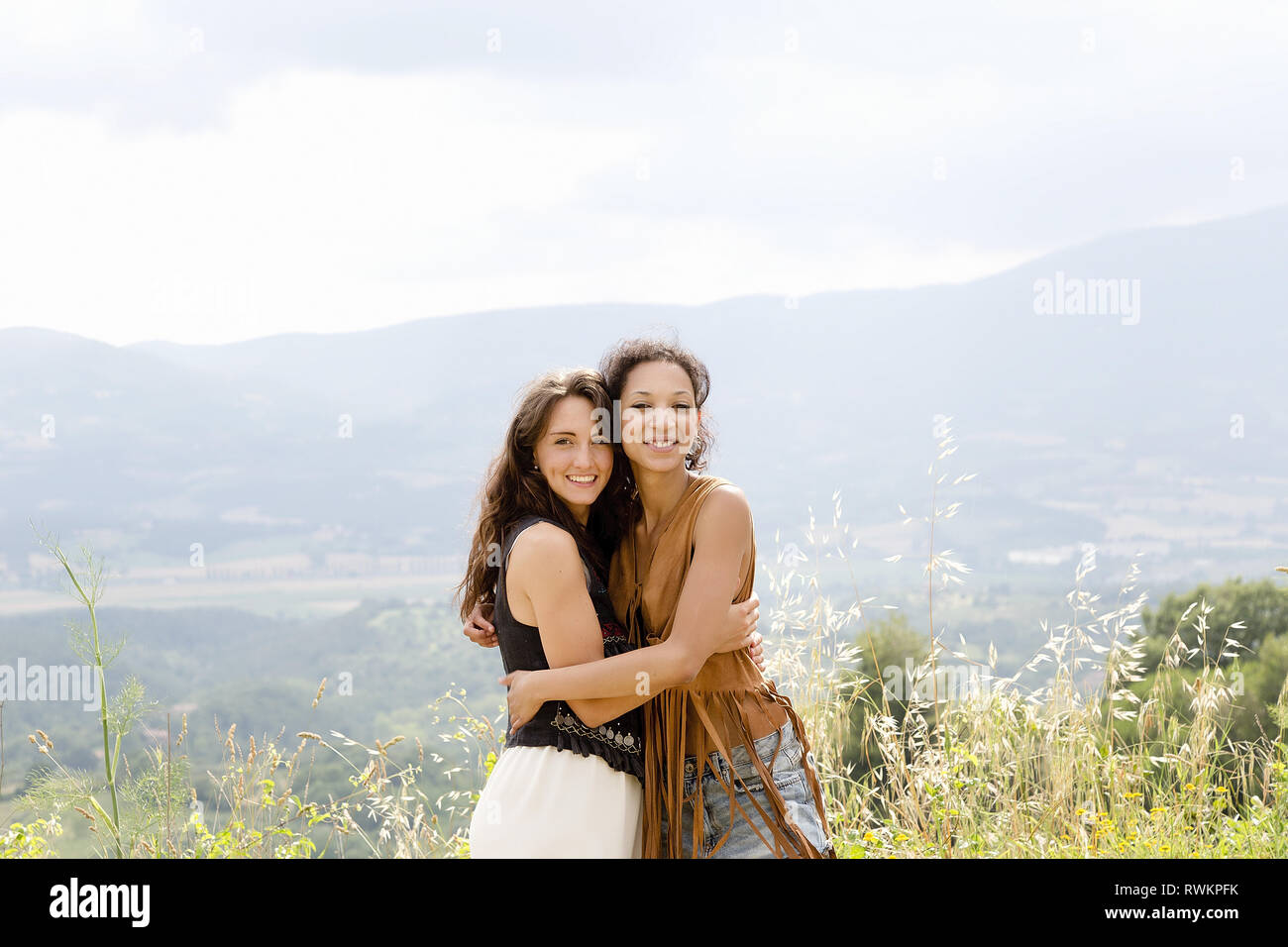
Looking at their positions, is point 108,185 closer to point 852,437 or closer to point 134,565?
Result: point 134,565

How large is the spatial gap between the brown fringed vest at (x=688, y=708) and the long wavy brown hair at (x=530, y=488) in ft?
0.46

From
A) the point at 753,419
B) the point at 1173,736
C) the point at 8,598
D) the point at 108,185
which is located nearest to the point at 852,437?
the point at 753,419

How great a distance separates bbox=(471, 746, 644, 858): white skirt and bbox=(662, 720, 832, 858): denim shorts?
136 millimetres

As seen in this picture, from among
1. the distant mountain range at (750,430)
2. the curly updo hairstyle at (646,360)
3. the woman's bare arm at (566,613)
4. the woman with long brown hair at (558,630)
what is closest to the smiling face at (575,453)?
the woman with long brown hair at (558,630)

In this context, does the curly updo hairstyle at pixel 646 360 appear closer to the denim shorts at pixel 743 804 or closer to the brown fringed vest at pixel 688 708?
the brown fringed vest at pixel 688 708

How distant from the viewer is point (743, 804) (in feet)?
7.04

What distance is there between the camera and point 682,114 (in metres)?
109

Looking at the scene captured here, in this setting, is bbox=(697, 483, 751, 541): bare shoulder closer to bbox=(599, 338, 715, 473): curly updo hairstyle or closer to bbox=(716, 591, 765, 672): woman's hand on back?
bbox=(716, 591, 765, 672): woman's hand on back

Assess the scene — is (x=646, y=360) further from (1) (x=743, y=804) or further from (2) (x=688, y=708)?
(1) (x=743, y=804)

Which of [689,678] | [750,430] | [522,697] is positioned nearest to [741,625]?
[689,678]

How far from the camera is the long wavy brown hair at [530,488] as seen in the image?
91.5 inches

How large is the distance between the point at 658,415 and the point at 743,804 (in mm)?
914

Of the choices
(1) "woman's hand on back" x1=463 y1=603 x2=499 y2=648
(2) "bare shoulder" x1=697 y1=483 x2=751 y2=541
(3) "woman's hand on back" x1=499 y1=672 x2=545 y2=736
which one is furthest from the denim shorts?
(1) "woman's hand on back" x1=463 y1=603 x2=499 y2=648
